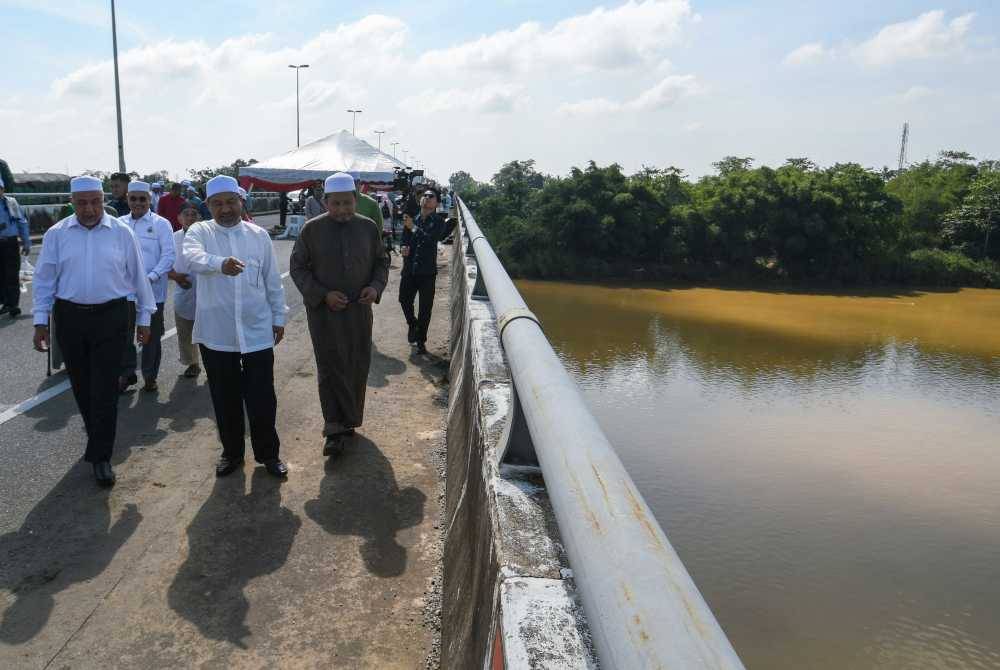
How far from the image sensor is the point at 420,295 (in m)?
7.87

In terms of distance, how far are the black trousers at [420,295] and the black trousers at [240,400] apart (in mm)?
3189

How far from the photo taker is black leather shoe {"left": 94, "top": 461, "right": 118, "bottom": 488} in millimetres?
4156

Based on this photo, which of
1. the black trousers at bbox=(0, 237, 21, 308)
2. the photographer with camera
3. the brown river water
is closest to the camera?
the photographer with camera

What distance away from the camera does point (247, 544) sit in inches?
141

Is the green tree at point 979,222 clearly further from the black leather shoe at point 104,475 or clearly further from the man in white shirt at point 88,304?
the black leather shoe at point 104,475

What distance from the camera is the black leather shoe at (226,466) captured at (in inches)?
172

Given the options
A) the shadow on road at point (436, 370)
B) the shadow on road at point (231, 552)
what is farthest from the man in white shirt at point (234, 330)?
the shadow on road at point (436, 370)

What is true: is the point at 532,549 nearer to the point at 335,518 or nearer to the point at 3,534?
the point at 335,518

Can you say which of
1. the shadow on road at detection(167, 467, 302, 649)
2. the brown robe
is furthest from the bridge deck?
the brown robe

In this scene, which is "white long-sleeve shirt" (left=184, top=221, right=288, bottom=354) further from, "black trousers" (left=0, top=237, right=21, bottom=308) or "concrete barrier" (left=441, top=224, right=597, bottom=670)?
"black trousers" (left=0, top=237, right=21, bottom=308)

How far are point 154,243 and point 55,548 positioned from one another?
316cm

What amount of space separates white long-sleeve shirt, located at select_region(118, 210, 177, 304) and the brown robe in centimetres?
173

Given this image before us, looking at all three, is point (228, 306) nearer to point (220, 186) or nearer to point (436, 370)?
point (220, 186)

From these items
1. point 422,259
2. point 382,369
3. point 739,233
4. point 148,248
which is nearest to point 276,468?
point 382,369
